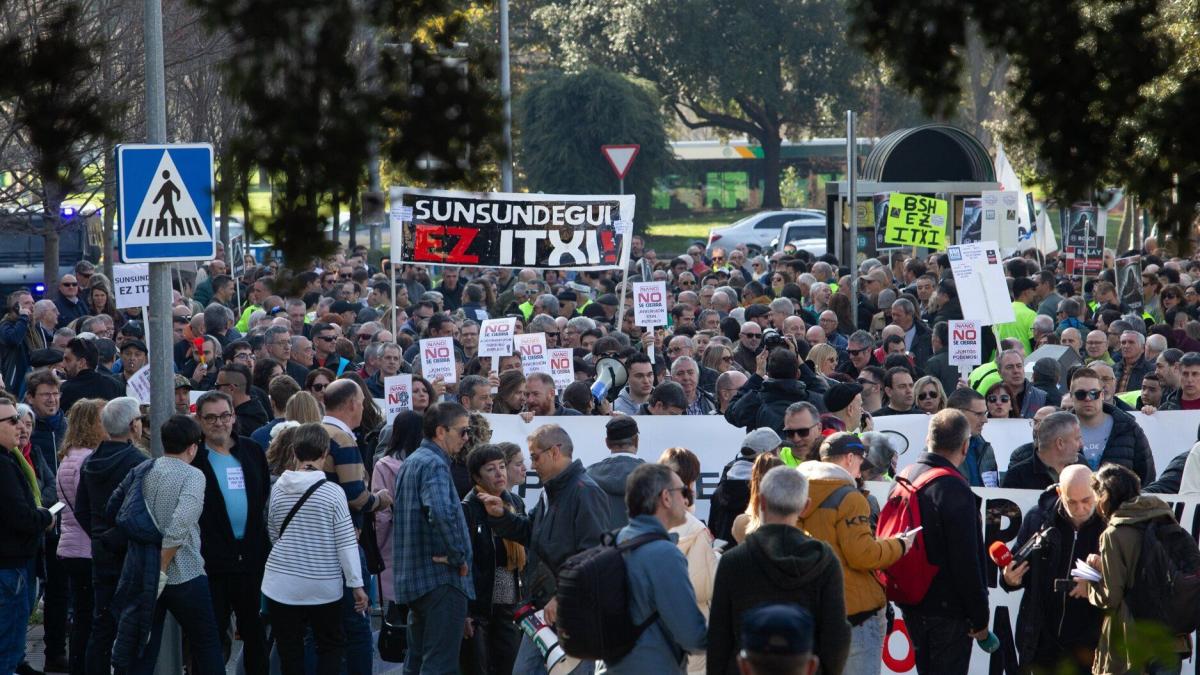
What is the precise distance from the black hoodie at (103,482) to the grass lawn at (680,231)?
39.5m

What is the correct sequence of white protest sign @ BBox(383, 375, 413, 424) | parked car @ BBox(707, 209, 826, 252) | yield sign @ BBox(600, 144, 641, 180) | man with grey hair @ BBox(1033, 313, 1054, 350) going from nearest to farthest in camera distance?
1. white protest sign @ BBox(383, 375, 413, 424)
2. man with grey hair @ BBox(1033, 313, 1054, 350)
3. yield sign @ BBox(600, 144, 641, 180)
4. parked car @ BBox(707, 209, 826, 252)

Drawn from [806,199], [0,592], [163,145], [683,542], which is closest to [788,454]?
[683,542]

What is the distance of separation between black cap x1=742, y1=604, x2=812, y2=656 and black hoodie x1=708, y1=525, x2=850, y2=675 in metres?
1.32

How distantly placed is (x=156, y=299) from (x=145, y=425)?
165 cm

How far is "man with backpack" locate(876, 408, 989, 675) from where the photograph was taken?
723 centimetres

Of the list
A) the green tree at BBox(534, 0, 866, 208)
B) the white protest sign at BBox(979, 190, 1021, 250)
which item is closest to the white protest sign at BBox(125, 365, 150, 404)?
the white protest sign at BBox(979, 190, 1021, 250)

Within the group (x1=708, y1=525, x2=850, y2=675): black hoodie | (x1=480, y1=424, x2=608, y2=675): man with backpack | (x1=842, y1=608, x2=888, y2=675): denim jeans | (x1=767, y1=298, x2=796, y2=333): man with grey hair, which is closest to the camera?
(x1=708, y1=525, x2=850, y2=675): black hoodie

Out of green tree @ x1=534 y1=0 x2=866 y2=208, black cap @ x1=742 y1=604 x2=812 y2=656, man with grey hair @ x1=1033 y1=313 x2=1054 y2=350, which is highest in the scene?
green tree @ x1=534 y1=0 x2=866 y2=208

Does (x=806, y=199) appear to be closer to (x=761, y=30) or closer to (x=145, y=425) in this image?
(x=761, y=30)

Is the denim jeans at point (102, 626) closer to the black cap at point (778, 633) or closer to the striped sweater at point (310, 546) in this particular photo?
the striped sweater at point (310, 546)

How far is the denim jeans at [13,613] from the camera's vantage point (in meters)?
8.34

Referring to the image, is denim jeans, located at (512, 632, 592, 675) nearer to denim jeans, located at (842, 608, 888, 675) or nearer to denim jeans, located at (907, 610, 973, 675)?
denim jeans, located at (842, 608, 888, 675)

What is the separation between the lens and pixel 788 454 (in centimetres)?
826

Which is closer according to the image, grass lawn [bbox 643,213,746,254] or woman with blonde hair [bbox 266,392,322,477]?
woman with blonde hair [bbox 266,392,322,477]
